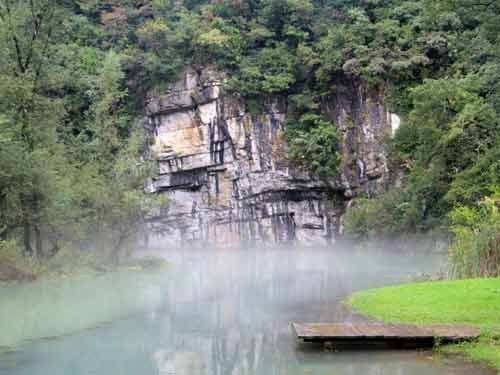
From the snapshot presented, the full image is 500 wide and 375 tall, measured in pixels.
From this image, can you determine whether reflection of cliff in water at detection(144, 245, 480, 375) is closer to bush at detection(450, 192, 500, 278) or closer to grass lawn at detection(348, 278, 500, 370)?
grass lawn at detection(348, 278, 500, 370)

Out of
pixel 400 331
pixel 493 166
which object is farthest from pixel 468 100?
pixel 400 331

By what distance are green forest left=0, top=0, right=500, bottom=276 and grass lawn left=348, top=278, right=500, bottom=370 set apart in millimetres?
1879

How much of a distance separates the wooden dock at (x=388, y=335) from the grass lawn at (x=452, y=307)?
0.67 feet

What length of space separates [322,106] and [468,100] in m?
15.0

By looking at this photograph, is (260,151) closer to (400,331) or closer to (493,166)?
(493,166)

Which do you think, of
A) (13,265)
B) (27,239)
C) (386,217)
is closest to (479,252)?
(13,265)

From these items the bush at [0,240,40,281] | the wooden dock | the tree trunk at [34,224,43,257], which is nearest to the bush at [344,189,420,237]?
the tree trunk at [34,224,43,257]

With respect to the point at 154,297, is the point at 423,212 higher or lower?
higher

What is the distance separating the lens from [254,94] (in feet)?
125

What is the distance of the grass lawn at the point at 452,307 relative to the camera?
7867 mm

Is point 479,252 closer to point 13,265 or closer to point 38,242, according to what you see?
point 13,265

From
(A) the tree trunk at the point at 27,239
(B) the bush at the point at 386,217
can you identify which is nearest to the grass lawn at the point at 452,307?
(A) the tree trunk at the point at 27,239

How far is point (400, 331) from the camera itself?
27.6ft

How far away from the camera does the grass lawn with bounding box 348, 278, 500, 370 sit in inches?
310
